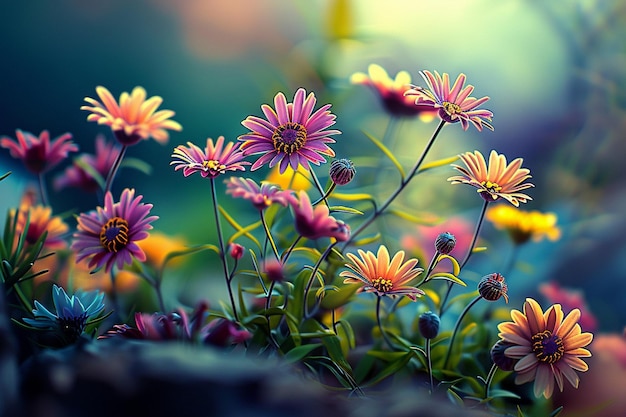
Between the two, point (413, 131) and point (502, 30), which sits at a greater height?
point (502, 30)

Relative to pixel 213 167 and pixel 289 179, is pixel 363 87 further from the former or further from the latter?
pixel 213 167

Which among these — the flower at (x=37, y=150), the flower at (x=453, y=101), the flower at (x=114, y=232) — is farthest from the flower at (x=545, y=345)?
the flower at (x=37, y=150)

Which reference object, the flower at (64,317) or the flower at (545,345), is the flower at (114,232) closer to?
the flower at (64,317)

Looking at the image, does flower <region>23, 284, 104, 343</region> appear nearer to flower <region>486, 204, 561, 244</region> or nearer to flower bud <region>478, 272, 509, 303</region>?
flower bud <region>478, 272, 509, 303</region>

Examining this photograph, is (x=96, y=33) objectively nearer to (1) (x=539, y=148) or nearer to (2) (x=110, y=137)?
(2) (x=110, y=137)

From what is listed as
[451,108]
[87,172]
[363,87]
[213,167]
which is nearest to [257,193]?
[213,167]


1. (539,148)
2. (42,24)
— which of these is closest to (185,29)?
(42,24)
